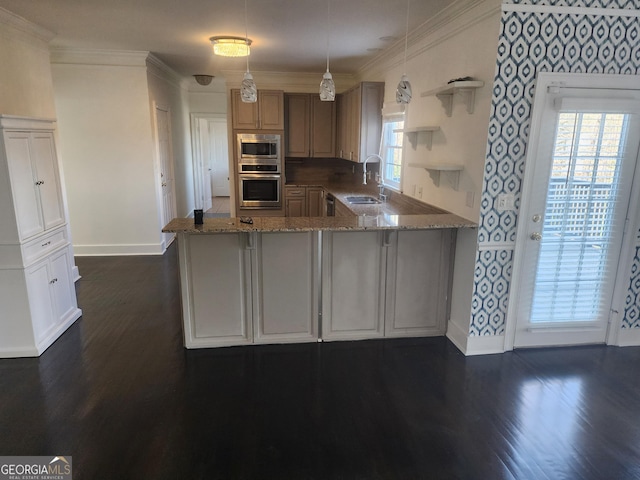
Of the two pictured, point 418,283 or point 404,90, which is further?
point 418,283

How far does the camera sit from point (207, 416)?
2396 mm

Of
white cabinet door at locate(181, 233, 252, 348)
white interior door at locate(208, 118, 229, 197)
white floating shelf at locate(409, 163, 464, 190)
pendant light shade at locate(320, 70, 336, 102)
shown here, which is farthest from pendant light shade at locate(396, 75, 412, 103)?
white interior door at locate(208, 118, 229, 197)

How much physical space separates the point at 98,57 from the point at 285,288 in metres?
4.03

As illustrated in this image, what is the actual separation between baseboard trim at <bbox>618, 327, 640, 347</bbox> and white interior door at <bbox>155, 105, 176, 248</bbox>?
5315 millimetres

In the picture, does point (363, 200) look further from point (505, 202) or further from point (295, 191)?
point (505, 202)

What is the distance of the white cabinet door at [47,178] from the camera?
313cm

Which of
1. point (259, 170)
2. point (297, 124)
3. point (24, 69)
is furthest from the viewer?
point (297, 124)

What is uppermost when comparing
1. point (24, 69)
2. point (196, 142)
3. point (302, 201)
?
point (24, 69)

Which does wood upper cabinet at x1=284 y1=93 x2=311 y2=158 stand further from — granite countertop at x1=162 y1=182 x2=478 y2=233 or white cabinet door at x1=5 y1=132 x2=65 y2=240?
white cabinet door at x1=5 y1=132 x2=65 y2=240

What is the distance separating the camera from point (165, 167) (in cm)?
624

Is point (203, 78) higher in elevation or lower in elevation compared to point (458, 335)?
higher

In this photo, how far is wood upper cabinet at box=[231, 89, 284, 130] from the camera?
20.4 feet

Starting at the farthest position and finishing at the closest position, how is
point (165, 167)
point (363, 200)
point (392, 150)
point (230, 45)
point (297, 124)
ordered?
point (297, 124) → point (165, 167) → point (363, 200) → point (392, 150) → point (230, 45)

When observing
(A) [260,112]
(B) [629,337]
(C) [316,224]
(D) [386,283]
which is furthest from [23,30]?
(B) [629,337]
